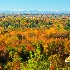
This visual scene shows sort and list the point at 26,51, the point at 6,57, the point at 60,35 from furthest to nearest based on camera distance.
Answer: the point at 60,35
the point at 26,51
the point at 6,57

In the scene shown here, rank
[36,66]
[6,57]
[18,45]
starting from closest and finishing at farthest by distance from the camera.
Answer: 1. [36,66]
2. [6,57]
3. [18,45]

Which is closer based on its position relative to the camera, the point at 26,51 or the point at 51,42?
the point at 26,51

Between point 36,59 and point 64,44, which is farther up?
point 36,59

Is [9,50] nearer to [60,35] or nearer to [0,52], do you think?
[0,52]

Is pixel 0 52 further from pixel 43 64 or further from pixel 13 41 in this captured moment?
pixel 43 64

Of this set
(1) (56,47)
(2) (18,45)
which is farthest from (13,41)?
(1) (56,47)

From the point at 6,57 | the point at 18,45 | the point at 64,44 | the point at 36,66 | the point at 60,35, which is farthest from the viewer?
the point at 60,35

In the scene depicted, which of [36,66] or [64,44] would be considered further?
[64,44]

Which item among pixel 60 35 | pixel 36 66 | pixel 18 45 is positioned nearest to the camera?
pixel 36 66

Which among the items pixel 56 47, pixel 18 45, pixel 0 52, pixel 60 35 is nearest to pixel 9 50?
pixel 0 52
